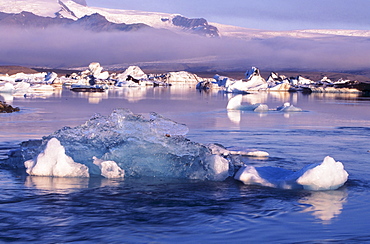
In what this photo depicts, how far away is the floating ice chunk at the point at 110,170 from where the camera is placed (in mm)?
7258

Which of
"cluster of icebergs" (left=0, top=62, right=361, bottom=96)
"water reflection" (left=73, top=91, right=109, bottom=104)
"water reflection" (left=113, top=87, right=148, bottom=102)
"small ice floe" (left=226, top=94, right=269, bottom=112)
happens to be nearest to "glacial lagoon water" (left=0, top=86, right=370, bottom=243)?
"small ice floe" (left=226, top=94, right=269, bottom=112)

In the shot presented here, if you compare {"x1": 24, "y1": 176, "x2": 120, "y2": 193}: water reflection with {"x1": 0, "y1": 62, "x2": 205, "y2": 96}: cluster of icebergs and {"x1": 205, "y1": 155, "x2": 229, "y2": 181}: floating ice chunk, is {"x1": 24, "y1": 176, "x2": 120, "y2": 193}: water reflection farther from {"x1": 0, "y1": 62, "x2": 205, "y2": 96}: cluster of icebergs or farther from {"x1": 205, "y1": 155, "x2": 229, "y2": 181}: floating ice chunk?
{"x1": 0, "y1": 62, "x2": 205, "y2": 96}: cluster of icebergs

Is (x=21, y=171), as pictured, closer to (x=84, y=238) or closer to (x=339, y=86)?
(x=84, y=238)

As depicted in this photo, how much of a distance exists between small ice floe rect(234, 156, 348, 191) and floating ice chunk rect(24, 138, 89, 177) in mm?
2345

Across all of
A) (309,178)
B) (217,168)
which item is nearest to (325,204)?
(309,178)

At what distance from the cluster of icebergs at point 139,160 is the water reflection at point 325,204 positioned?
8.3 inches

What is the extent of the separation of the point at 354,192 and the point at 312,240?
2247 millimetres

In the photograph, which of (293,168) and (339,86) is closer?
(293,168)

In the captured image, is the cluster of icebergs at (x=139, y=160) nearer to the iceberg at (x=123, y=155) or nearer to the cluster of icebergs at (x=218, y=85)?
the iceberg at (x=123, y=155)

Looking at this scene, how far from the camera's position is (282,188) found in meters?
6.78

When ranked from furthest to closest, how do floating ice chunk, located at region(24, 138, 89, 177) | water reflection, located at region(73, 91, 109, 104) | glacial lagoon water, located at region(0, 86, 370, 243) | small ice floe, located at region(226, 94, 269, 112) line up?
water reflection, located at region(73, 91, 109, 104) → small ice floe, located at region(226, 94, 269, 112) → floating ice chunk, located at region(24, 138, 89, 177) → glacial lagoon water, located at region(0, 86, 370, 243)

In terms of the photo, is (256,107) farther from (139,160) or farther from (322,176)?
(322,176)

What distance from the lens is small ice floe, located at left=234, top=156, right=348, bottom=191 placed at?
21.7ft

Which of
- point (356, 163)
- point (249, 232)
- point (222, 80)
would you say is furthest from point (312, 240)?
point (222, 80)
